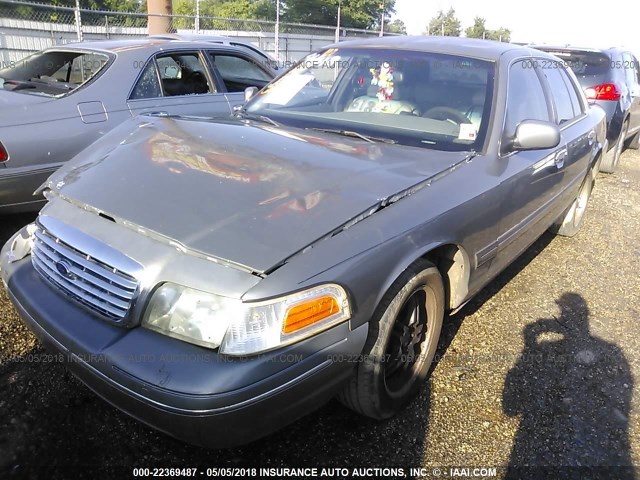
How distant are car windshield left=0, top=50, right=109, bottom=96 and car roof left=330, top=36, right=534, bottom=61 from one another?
7.38ft

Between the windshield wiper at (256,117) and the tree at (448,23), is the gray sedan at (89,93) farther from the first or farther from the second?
the tree at (448,23)

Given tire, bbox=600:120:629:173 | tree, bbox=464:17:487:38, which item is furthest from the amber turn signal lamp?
tree, bbox=464:17:487:38

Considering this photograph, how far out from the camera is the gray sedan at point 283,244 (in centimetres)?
178

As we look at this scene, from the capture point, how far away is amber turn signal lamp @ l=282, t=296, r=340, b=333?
1811 millimetres

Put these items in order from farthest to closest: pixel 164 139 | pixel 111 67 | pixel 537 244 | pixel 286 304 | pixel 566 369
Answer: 1. pixel 537 244
2. pixel 111 67
3. pixel 566 369
4. pixel 164 139
5. pixel 286 304

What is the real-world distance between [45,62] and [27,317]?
3.75 m

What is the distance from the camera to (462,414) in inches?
100

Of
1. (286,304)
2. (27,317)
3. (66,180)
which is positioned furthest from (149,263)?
(66,180)

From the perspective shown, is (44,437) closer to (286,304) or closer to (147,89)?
(286,304)

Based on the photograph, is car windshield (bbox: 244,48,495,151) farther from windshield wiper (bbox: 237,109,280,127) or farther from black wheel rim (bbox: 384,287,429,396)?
black wheel rim (bbox: 384,287,429,396)

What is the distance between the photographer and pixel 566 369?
9.69ft

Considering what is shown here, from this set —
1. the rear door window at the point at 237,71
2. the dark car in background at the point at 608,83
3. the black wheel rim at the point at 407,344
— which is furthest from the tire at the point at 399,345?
the dark car in background at the point at 608,83

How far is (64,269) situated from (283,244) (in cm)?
92

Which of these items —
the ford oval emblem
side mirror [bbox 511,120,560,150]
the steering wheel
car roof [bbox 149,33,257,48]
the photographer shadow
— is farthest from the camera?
car roof [bbox 149,33,257,48]
